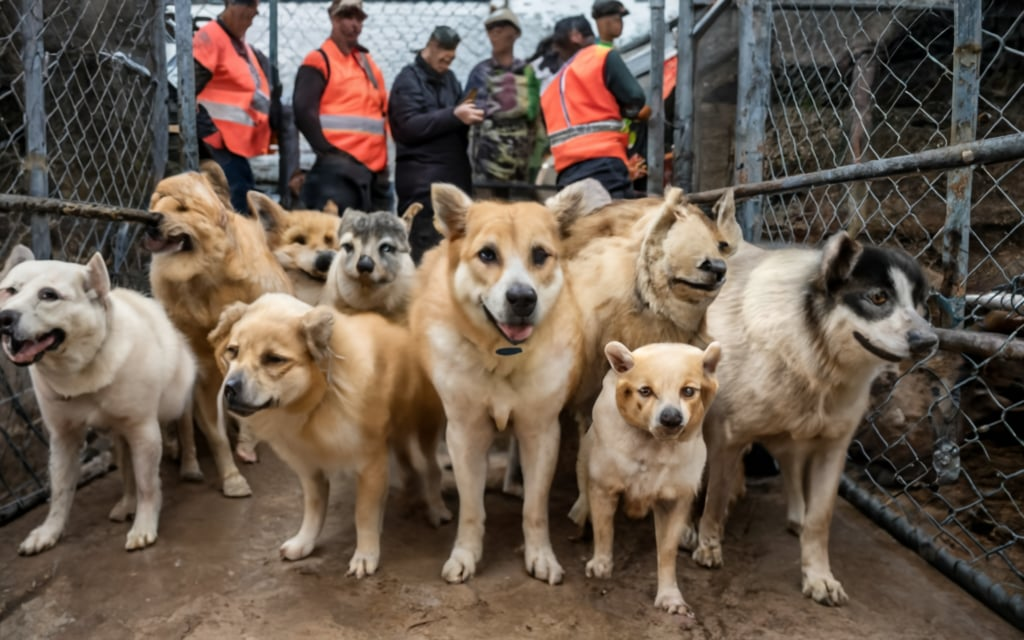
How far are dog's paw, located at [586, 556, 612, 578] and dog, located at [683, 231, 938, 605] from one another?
432mm

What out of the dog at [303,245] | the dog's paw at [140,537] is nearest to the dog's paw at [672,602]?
the dog's paw at [140,537]

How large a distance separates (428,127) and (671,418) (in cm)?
391

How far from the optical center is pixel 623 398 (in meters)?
2.78

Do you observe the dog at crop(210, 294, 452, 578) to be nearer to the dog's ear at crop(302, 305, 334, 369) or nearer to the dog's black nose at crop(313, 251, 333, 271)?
the dog's ear at crop(302, 305, 334, 369)

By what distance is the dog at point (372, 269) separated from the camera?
176 inches

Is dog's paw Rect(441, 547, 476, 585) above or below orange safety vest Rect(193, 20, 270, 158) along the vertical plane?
below

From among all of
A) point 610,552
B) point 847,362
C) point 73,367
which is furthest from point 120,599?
point 847,362

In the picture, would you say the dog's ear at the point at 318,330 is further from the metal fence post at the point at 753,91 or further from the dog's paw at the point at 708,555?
the metal fence post at the point at 753,91

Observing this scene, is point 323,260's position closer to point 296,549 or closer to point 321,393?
point 321,393

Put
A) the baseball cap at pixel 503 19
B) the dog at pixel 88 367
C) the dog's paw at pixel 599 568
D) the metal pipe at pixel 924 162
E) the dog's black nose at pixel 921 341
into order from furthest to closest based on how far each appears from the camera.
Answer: the baseball cap at pixel 503 19 → the dog's paw at pixel 599 568 → the dog at pixel 88 367 → the dog's black nose at pixel 921 341 → the metal pipe at pixel 924 162

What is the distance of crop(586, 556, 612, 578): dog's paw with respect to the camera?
3.05 meters

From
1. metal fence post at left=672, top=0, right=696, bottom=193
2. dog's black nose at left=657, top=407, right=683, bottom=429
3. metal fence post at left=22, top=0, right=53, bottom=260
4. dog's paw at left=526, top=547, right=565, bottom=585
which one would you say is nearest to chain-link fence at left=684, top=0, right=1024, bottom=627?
metal fence post at left=672, top=0, right=696, bottom=193

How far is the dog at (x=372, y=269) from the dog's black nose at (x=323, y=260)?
384mm

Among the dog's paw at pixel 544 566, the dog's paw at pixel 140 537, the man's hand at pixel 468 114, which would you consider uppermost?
the man's hand at pixel 468 114
